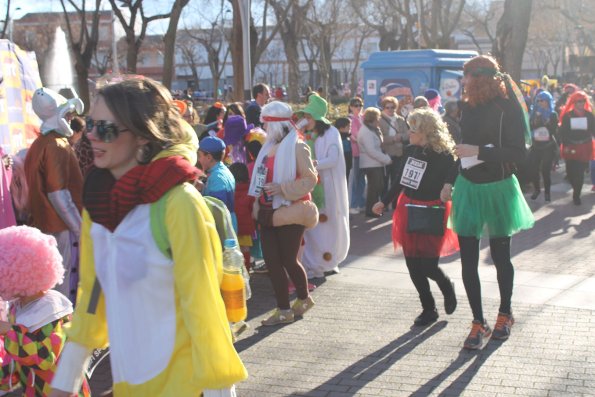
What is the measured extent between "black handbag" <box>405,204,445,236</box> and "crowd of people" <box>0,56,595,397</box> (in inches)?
0.4

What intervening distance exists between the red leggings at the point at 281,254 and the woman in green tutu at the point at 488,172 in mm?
A: 1392

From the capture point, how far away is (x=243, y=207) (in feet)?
26.9

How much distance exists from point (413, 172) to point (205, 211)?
3.98 meters

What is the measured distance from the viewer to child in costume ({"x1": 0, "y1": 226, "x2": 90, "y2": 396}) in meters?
3.67

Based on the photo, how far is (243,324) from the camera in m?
6.75

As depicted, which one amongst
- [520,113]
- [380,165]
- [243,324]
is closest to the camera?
[520,113]

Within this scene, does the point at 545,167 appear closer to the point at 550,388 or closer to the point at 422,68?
the point at 422,68

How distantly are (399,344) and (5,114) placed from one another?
3.57 metres

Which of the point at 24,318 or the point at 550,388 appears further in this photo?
the point at 550,388

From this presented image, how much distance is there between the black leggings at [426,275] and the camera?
6.52 metres

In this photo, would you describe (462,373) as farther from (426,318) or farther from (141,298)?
(141,298)

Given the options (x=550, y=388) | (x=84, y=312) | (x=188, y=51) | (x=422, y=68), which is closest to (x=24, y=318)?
(x=84, y=312)

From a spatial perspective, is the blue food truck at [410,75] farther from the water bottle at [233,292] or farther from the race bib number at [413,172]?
the water bottle at [233,292]

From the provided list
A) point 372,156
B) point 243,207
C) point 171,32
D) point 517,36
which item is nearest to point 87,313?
point 243,207
